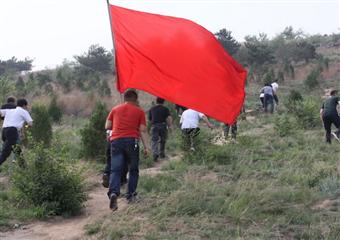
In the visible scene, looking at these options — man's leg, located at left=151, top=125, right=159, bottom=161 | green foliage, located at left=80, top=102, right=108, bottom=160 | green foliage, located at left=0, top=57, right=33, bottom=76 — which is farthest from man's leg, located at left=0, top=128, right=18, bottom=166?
green foliage, located at left=0, top=57, right=33, bottom=76

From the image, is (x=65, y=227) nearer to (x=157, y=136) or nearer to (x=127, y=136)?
(x=127, y=136)

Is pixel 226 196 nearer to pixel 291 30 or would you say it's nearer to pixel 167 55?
pixel 167 55

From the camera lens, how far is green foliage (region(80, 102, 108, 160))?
1165 cm

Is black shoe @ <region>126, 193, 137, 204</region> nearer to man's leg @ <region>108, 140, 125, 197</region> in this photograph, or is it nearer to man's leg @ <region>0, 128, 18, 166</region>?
man's leg @ <region>108, 140, 125, 197</region>


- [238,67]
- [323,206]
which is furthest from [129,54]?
[323,206]

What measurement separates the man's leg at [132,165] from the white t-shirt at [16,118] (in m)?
3.57

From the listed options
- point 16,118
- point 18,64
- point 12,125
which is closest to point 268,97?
point 16,118

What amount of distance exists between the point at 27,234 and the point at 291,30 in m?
76.0

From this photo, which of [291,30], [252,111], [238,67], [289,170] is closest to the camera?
[238,67]

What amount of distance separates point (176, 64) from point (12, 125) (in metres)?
4.20

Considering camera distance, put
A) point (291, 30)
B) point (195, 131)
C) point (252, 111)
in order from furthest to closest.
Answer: point (291, 30) → point (252, 111) → point (195, 131)

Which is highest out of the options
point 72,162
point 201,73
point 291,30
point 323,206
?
point 291,30

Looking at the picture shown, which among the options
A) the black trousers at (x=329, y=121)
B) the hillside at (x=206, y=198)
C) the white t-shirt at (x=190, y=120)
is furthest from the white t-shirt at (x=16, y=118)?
the black trousers at (x=329, y=121)

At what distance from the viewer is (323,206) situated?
7.29 m
